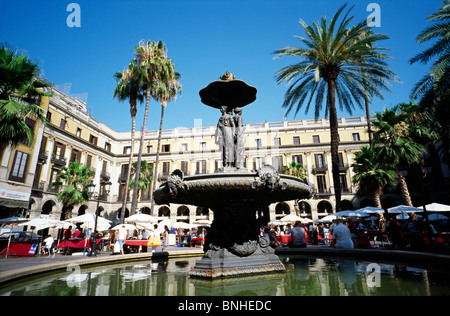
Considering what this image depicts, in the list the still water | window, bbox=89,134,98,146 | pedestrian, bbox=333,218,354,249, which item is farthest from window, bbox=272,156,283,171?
the still water

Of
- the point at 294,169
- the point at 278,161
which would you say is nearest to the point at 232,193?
the point at 294,169

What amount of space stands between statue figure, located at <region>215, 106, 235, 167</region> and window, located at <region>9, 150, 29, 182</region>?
923 inches

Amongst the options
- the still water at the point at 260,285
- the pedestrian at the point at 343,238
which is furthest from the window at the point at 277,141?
the still water at the point at 260,285

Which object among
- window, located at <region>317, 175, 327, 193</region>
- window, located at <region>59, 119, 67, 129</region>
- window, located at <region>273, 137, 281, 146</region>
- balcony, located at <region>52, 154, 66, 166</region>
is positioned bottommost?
window, located at <region>317, 175, 327, 193</region>

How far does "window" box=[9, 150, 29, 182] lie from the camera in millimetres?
21375

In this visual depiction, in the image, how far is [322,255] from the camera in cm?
803

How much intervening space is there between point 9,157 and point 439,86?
95.1 ft

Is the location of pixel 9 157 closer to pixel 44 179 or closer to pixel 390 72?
pixel 44 179

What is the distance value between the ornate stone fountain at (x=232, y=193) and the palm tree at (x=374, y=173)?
18666 mm

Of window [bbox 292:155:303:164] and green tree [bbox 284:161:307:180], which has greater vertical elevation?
window [bbox 292:155:303:164]

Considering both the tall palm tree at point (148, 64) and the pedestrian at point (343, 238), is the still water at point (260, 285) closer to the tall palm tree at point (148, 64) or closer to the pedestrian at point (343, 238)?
the pedestrian at point (343, 238)

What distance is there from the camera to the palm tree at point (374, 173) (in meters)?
20.8

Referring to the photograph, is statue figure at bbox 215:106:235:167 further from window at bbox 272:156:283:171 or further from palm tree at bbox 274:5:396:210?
window at bbox 272:156:283:171
